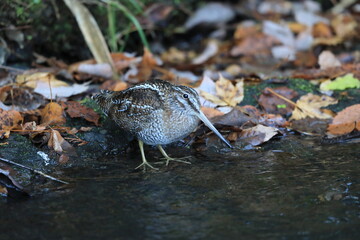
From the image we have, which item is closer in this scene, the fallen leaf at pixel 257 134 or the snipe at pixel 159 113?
the snipe at pixel 159 113

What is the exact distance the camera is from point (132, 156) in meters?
5.19

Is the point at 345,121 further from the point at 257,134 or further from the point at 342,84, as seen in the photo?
the point at 342,84

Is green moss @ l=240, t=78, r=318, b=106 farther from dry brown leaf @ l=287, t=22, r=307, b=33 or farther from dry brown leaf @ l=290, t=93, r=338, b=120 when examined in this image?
dry brown leaf @ l=287, t=22, r=307, b=33

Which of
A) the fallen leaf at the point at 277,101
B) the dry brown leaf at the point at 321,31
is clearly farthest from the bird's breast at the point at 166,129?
the dry brown leaf at the point at 321,31

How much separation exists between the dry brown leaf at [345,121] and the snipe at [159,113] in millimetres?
1232

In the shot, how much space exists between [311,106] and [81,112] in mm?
2557

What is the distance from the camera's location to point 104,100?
17.5 ft

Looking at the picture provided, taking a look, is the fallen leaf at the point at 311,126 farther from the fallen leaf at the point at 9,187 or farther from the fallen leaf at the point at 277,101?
the fallen leaf at the point at 9,187

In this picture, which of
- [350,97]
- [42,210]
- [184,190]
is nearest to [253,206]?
[184,190]

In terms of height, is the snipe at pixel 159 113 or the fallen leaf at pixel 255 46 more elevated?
the snipe at pixel 159 113

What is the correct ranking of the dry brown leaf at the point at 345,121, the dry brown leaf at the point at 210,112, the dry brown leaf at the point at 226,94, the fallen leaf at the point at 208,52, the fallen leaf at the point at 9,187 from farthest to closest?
the fallen leaf at the point at 208,52, the dry brown leaf at the point at 226,94, the dry brown leaf at the point at 210,112, the dry brown leaf at the point at 345,121, the fallen leaf at the point at 9,187

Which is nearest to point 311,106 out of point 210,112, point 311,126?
point 311,126

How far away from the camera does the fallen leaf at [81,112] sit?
538cm

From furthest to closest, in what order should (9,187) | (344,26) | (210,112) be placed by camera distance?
(344,26), (210,112), (9,187)
